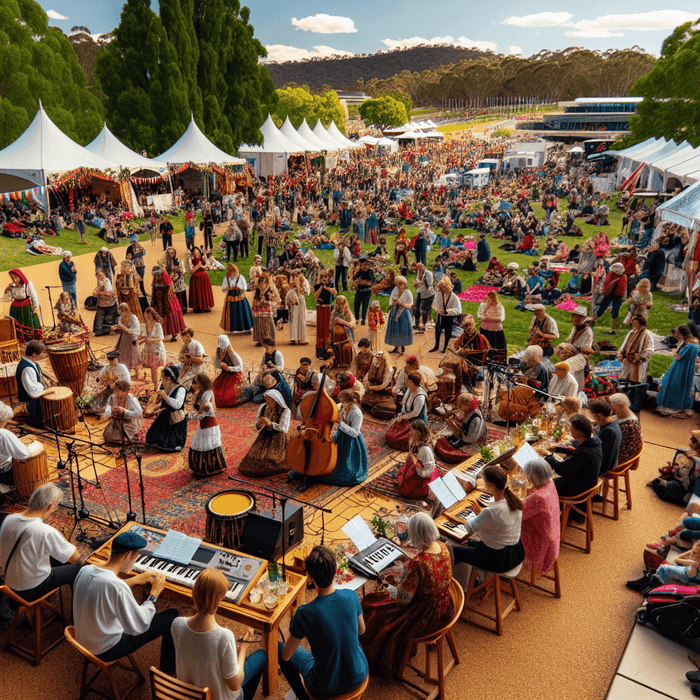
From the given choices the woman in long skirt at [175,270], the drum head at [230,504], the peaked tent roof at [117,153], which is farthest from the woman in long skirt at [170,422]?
the peaked tent roof at [117,153]

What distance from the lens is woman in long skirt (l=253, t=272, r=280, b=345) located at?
1155 cm

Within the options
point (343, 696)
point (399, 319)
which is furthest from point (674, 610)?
point (399, 319)

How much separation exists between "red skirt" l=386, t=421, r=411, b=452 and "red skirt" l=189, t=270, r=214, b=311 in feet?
24.5

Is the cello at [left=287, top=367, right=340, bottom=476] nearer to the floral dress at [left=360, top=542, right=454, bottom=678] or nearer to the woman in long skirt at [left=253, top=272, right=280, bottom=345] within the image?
the floral dress at [left=360, top=542, right=454, bottom=678]

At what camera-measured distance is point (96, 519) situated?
6.39 meters

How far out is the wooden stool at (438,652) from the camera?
4.32m

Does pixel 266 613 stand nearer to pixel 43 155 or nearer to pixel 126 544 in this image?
pixel 126 544

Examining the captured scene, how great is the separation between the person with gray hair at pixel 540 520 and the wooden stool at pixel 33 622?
393 centimetres

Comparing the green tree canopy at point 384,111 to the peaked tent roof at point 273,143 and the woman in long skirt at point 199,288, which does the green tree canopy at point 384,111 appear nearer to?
the peaked tent roof at point 273,143

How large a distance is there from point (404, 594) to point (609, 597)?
2355mm

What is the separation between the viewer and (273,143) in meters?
33.7

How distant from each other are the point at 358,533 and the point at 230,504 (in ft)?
4.78

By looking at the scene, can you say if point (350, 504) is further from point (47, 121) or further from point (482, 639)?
point (47, 121)

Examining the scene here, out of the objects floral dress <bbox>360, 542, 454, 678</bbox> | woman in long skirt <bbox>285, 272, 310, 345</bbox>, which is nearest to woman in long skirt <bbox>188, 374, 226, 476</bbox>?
floral dress <bbox>360, 542, 454, 678</bbox>
